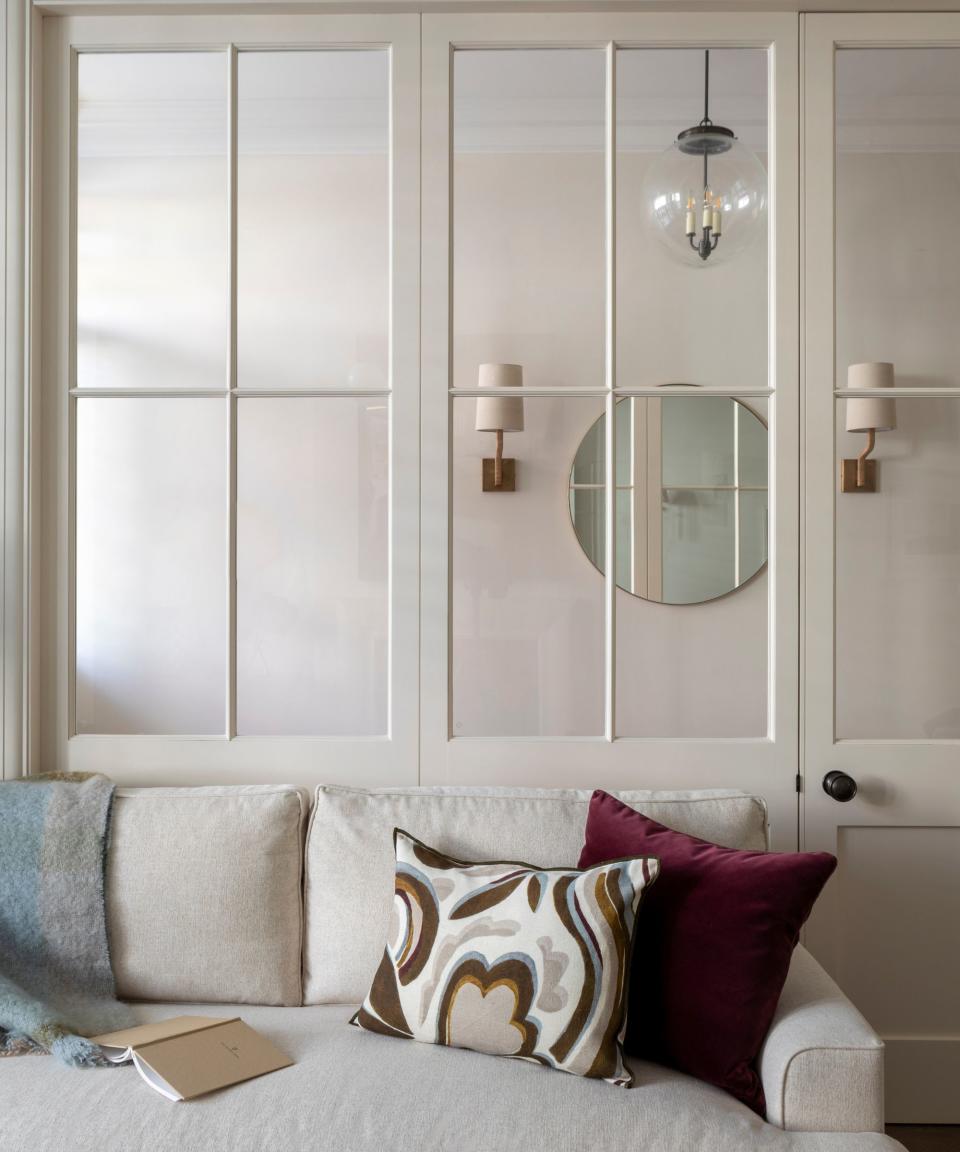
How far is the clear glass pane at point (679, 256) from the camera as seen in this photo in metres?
2.10

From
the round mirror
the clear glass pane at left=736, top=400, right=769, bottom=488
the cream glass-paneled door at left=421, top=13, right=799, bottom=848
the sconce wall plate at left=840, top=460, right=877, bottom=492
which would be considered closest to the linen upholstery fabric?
the cream glass-paneled door at left=421, top=13, right=799, bottom=848

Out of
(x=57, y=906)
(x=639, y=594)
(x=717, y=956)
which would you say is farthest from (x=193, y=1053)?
(x=639, y=594)

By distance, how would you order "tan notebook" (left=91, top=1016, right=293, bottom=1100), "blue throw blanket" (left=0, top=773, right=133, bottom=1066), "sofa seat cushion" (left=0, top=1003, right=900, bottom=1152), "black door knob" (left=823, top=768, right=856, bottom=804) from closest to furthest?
"sofa seat cushion" (left=0, top=1003, right=900, bottom=1152) < "tan notebook" (left=91, top=1016, right=293, bottom=1100) < "blue throw blanket" (left=0, top=773, right=133, bottom=1066) < "black door knob" (left=823, top=768, right=856, bottom=804)

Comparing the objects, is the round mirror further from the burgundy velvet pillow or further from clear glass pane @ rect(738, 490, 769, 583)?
the burgundy velvet pillow

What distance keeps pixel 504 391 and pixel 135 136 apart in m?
1.01

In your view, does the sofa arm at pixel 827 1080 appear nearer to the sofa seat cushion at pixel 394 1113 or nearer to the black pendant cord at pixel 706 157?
the sofa seat cushion at pixel 394 1113

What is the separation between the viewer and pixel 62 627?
214cm

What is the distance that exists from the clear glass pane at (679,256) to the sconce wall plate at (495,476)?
0.31 meters

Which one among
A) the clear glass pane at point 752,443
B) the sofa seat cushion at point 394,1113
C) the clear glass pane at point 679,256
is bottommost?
the sofa seat cushion at point 394,1113

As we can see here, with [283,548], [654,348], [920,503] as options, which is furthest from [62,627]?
[920,503]

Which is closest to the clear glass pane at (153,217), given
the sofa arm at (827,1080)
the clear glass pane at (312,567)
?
the clear glass pane at (312,567)

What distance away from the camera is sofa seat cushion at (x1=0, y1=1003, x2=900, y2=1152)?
136cm

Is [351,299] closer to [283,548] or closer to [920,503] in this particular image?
[283,548]

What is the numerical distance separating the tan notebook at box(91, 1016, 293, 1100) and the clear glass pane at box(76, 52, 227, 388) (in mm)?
1316
